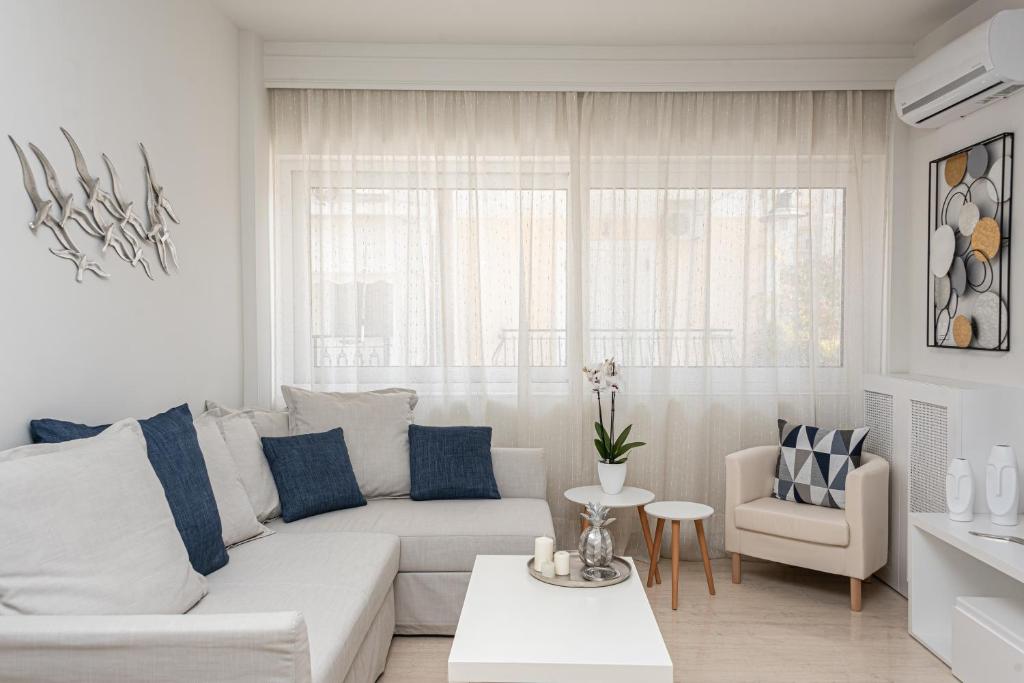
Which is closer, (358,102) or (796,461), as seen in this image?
(796,461)

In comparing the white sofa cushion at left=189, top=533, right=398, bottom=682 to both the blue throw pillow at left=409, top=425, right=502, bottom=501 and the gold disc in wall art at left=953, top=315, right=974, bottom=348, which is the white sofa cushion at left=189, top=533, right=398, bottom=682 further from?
the gold disc in wall art at left=953, top=315, right=974, bottom=348

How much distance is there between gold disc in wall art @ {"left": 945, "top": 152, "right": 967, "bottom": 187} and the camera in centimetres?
368

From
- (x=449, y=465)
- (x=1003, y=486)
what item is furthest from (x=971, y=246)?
(x=449, y=465)

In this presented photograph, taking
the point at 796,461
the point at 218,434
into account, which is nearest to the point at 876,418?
the point at 796,461

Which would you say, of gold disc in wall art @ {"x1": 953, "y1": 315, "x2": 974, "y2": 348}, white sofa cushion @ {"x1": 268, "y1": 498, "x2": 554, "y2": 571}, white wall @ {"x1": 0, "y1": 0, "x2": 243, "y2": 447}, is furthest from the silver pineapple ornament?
gold disc in wall art @ {"x1": 953, "y1": 315, "x2": 974, "y2": 348}

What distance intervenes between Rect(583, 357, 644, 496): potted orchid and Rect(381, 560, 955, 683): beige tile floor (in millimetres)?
571

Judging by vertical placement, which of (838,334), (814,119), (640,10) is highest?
A: (640,10)

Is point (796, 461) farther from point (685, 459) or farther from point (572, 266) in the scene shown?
point (572, 266)

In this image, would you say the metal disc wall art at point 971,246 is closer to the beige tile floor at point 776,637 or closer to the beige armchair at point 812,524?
the beige armchair at point 812,524

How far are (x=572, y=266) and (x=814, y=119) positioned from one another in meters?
1.58

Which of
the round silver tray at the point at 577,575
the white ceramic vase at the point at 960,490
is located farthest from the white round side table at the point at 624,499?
the white ceramic vase at the point at 960,490

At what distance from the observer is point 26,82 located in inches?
91.8

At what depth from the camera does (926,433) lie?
3529 millimetres

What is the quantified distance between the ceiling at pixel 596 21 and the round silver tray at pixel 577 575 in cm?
254
